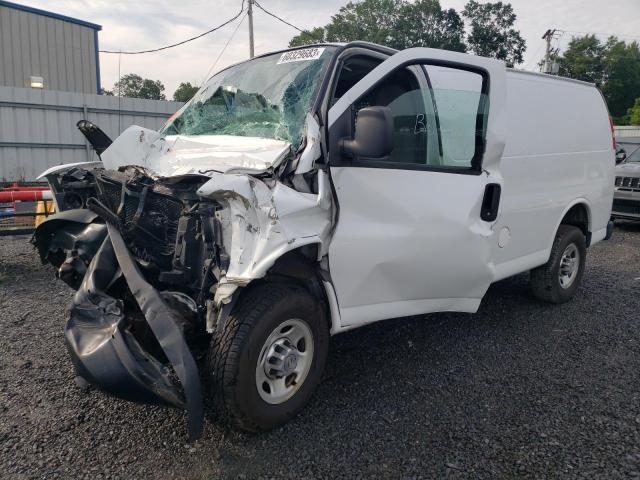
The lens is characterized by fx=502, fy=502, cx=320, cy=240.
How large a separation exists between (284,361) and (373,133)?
52.6 inches

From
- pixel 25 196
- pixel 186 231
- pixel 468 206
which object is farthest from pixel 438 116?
pixel 25 196

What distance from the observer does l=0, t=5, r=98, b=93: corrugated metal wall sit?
16.8 metres

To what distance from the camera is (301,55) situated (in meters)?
3.46

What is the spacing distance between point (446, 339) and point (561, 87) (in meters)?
2.61

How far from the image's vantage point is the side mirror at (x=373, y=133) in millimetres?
2709

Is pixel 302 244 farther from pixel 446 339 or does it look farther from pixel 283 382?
pixel 446 339

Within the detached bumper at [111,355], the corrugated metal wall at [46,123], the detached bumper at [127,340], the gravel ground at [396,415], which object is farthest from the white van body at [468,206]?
the corrugated metal wall at [46,123]

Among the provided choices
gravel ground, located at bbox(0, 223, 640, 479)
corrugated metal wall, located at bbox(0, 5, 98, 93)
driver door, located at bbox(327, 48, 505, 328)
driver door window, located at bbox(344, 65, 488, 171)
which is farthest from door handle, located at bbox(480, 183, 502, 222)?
corrugated metal wall, located at bbox(0, 5, 98, 93)

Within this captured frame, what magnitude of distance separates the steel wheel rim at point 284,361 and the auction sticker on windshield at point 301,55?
177 centimetres

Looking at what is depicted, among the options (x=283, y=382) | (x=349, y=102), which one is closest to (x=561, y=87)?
(x=349, y=102)

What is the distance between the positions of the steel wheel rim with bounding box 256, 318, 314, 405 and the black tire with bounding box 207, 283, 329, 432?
45 mm

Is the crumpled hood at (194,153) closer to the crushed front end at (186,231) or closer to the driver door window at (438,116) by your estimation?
the crushed front end at (186,231)

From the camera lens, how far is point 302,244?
2.62 m

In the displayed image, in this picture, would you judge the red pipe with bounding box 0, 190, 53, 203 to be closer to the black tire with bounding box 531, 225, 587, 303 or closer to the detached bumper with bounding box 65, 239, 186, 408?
the detached bumper with bounding box 65, 239, 186, 408
